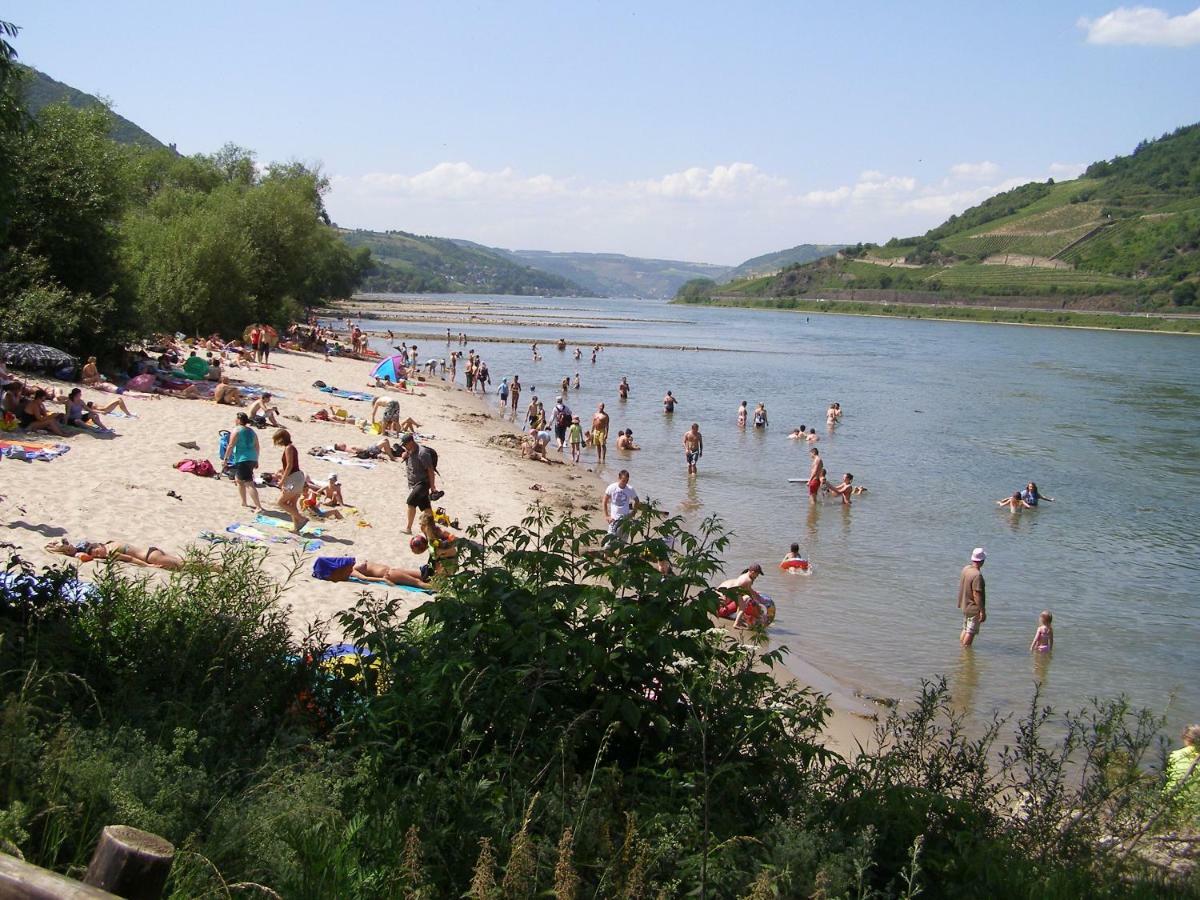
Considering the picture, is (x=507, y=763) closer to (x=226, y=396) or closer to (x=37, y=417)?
(x=37, y=417)

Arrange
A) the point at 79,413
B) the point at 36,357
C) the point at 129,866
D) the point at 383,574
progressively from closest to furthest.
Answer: the point at 129,866 < the point at 383,574 < the point at 79,413 < the point at 36,357

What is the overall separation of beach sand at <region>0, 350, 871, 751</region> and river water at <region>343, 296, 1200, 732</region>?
8.80 feet

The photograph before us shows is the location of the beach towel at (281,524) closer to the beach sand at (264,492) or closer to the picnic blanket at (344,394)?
the beach sand at (264,492)

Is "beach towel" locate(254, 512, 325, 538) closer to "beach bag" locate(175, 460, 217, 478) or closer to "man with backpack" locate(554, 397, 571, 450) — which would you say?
"beach bag" locate(175, 460, 217, 478)

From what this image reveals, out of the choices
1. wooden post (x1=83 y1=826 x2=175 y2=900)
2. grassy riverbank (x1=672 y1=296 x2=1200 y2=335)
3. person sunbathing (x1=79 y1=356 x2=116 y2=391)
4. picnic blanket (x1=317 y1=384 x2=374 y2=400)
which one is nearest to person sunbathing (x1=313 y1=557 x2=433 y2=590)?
wooden post (x1=83 y1=826 x2=175 y2=900)

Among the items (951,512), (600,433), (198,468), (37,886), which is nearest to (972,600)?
(951,512)

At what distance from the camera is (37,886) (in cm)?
269

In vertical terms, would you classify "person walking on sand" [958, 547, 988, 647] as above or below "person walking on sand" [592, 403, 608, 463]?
below

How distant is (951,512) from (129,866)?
2371cm

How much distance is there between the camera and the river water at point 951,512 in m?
13.7

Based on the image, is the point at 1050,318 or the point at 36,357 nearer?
the point at 36,357

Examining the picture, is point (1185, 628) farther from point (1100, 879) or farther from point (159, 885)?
point (159, 885)

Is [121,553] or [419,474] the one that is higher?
[419,474]

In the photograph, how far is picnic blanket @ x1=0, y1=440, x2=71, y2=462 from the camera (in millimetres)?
15031
